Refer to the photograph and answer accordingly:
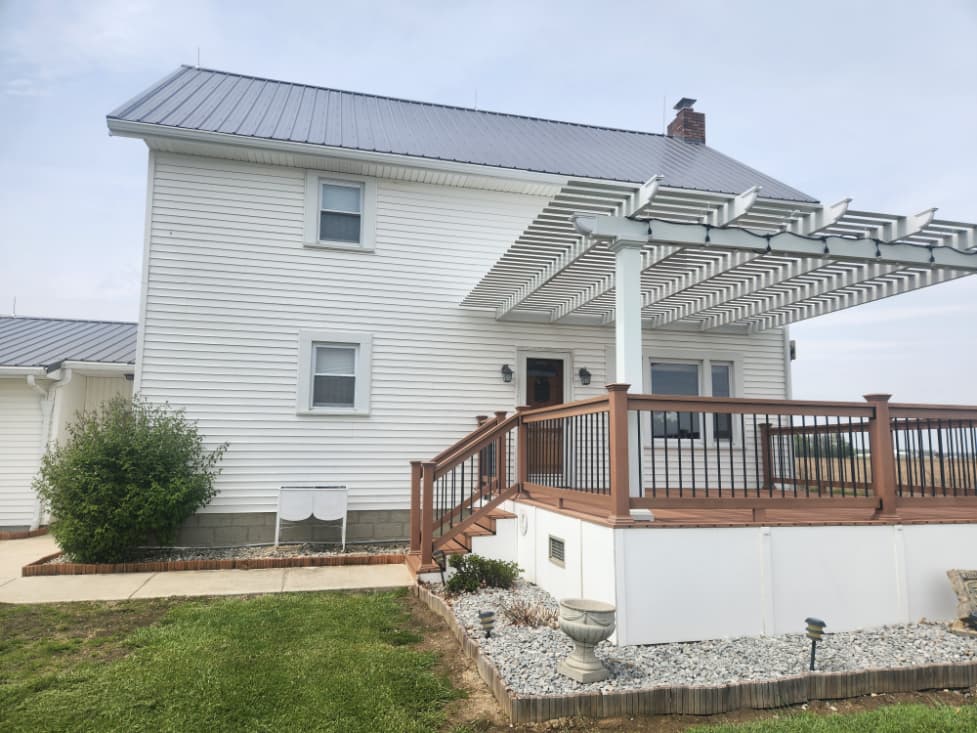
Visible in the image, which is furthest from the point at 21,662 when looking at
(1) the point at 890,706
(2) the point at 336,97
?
(2) the point at 336,97

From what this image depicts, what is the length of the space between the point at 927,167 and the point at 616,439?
12.0 m

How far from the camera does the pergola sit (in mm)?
5676

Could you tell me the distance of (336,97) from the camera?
12125 millimetres

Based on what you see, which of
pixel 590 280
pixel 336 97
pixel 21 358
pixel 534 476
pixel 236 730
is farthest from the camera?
pixel 336 97

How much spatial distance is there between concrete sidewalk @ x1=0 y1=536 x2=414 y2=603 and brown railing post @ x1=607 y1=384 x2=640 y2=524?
2.96 m

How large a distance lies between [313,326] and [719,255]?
561 cm

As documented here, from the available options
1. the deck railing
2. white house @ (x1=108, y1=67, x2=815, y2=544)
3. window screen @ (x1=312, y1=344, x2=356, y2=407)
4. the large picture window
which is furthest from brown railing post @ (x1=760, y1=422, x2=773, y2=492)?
window screen @ (x1=312, y1=344, x2=356, y2=407)

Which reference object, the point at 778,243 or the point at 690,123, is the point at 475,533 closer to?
the point at 778,243

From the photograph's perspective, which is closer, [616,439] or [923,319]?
[616,439]

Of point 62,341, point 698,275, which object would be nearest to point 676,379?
point 698,275

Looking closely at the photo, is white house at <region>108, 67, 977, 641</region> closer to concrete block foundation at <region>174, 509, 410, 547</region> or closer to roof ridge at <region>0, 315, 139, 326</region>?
concrete block foundation at <region>174, 509, 410, 547</region>

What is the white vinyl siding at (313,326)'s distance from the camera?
28.2 ft

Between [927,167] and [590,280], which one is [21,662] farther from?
[927,167]

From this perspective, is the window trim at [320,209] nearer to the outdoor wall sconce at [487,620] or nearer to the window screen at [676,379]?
the window screen at [676,379]
